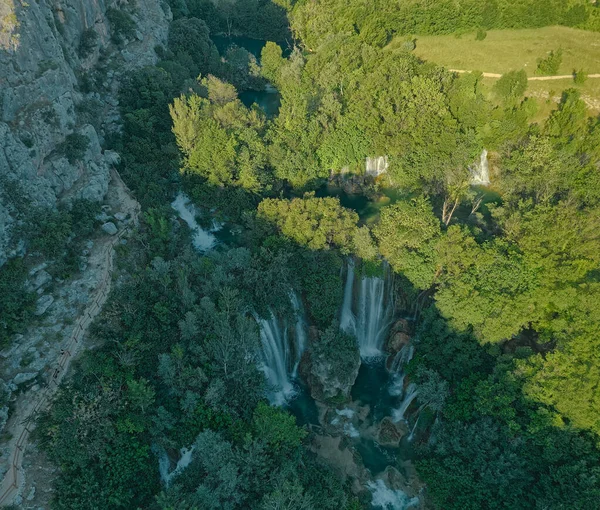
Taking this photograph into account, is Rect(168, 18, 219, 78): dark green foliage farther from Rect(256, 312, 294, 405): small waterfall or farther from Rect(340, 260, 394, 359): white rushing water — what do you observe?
Rect(256, 312, 294, 405): small waterfall

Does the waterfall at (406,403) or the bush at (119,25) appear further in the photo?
the bush at (119,25)

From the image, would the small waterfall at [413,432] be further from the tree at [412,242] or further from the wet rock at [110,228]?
the wet rock at [110,228]

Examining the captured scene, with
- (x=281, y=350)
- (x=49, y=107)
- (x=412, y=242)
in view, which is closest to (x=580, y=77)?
(x=412, y=242)

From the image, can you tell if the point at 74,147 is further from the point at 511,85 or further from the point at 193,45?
the point at 511,85

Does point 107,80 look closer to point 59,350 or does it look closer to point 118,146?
point 118,146

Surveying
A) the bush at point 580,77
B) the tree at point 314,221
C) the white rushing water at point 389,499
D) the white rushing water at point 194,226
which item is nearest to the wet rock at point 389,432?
the white rushing water at point 389,499

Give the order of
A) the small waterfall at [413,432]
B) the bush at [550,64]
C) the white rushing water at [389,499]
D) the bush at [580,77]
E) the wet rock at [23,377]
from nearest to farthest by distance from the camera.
A: the wet rock at [23,377]
the white rushing water at [389,499]
the small waterfall at [413,432]
the bush at [580,77]
the bush at [550,64]

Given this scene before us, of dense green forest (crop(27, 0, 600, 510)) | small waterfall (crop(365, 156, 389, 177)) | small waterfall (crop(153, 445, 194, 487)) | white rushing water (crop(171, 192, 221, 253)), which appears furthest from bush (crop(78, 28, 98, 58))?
small waterfall (crop(153, 445, 194, 487))
